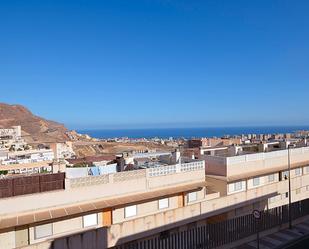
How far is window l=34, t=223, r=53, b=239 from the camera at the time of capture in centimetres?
1316

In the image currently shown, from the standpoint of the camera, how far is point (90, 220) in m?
14.7

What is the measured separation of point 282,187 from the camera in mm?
21609

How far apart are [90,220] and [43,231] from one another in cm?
232

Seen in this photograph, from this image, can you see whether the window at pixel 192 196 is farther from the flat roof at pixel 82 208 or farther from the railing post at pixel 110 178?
the railing post at pixel 110 178

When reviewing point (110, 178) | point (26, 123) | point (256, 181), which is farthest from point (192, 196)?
point (26, 123)

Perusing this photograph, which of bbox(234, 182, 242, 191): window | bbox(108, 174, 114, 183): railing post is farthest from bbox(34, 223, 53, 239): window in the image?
bbox(234, 182, 242, 191): window

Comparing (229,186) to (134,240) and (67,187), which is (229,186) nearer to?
(134,240)

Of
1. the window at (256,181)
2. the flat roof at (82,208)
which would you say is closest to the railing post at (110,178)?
the flat roof at (82,208)

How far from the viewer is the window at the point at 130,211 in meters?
15.8

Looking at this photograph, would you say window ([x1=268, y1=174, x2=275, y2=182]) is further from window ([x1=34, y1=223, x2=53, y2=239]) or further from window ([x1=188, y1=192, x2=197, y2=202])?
window ([x1=34, y1=223, x2=53, y2=239])

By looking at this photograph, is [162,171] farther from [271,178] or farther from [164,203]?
[271,178]

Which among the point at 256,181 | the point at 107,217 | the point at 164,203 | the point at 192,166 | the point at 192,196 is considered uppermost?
the point at 192,166

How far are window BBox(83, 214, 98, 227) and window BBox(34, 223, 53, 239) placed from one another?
66.9 inches

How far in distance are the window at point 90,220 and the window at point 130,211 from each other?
5.72 feet
